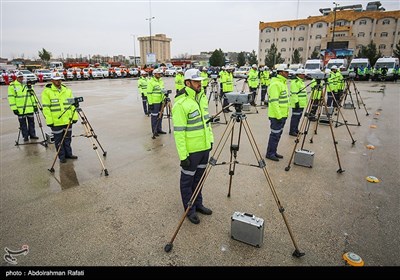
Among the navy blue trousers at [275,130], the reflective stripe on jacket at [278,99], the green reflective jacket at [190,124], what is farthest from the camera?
the navy blue trousers at [275,130]

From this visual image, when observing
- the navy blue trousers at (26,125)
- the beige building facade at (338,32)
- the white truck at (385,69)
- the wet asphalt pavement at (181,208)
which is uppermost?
the beige building facade at (338,32)

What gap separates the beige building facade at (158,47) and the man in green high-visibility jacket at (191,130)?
10971 centimetres

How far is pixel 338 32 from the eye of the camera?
61.2 m

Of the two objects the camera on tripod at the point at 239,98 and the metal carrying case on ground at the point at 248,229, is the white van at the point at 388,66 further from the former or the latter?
the metal carrying case on ground at the point at 248,229

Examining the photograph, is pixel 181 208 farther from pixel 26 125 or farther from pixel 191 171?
pixel 26 125

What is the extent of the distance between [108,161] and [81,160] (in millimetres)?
730

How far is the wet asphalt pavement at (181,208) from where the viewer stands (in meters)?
3.01

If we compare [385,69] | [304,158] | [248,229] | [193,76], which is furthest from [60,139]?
[385,69]

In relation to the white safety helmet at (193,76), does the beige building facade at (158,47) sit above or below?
above

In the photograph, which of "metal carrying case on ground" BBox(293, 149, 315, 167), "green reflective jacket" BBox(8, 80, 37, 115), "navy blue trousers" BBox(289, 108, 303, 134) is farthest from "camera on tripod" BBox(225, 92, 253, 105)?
"green reflective jacket" BBox(8, 80, 37, 115)

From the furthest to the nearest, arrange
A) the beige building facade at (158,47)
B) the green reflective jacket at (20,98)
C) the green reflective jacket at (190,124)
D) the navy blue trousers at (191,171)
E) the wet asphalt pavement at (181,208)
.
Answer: the beige building facade at (158,47)
the green reflective jacket at (20,98)
the navy blue trousers at (191,171)
the green reflective jacket at (190,124)
the wet asphalt pavement at (181,208)

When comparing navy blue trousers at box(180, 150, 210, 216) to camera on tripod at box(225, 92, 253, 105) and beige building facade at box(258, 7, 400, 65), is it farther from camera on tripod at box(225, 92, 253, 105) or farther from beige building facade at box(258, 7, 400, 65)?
beige building facade at box(258, 7, 400, 65)

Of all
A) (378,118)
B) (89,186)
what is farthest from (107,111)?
(378,118)

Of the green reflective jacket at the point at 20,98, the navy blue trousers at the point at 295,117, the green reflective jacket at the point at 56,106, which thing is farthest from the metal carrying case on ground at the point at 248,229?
the green reflective jacket at the point at 20,98
